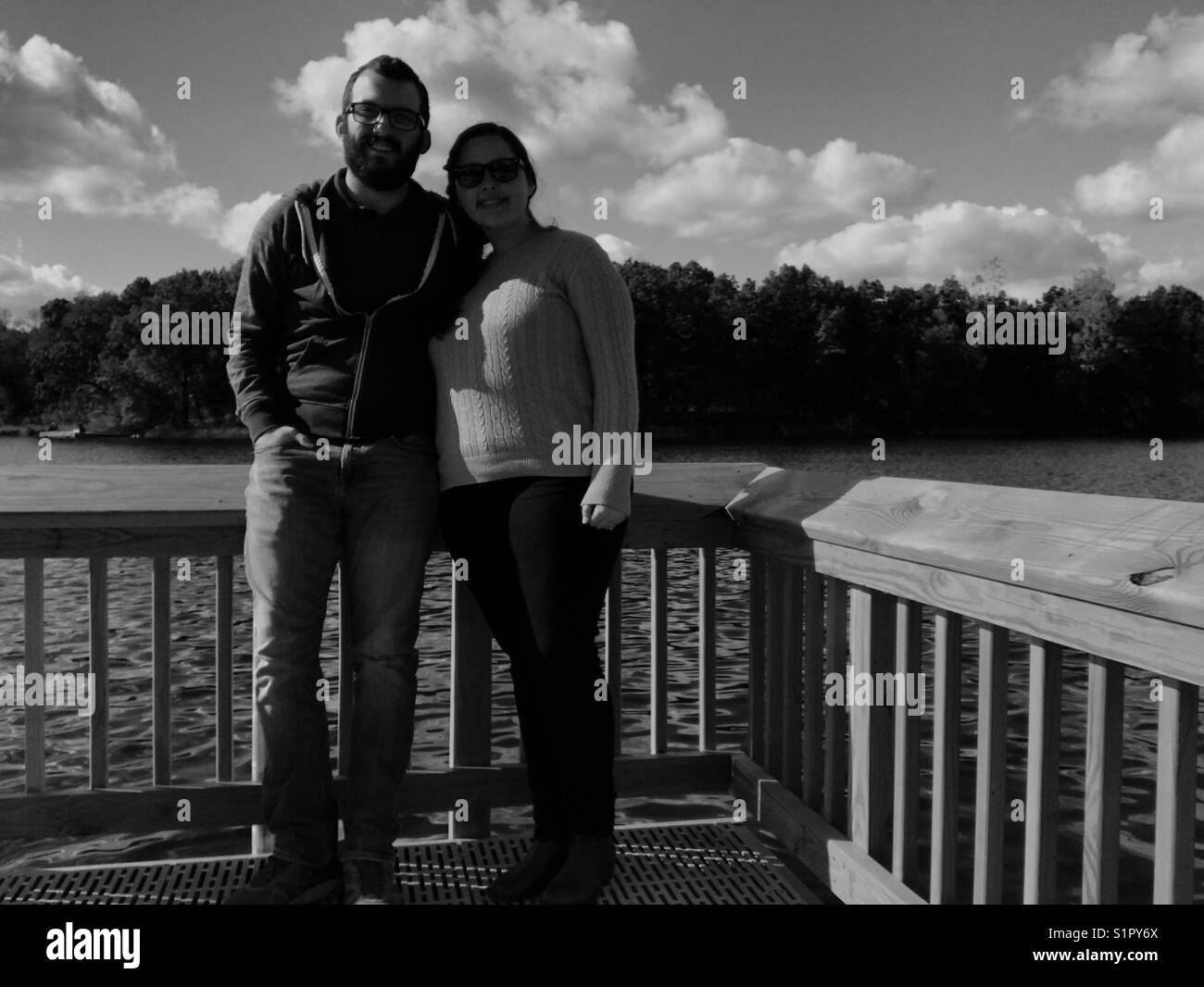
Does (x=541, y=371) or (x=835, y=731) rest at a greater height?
(x=541, y=371)

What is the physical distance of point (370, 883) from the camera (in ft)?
8.77

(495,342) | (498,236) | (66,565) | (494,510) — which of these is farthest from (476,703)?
(66,565)

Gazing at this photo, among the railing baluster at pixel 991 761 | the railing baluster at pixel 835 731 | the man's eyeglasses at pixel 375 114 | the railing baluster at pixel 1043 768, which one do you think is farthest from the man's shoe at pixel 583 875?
the man's eyeglasses at pixel 375 114

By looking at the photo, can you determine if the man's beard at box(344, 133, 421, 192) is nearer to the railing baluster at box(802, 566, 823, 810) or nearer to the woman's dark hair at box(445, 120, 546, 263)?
the woman's dark hair at box(445, 120, 546, 263)

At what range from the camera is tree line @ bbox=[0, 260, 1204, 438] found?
66688mm

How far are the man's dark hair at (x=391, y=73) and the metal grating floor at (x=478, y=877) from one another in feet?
6.52

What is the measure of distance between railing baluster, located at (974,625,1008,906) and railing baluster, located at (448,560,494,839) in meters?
1.42

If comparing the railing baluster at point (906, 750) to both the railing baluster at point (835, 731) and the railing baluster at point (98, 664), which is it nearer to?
Result: the railing baluster at point (835, 731)

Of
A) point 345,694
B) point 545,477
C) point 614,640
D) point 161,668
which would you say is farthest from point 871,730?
point 161,668

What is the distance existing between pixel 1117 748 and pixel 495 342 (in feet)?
5.28

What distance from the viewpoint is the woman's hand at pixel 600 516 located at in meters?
2.56

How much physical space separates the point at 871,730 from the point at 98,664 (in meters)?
2.09

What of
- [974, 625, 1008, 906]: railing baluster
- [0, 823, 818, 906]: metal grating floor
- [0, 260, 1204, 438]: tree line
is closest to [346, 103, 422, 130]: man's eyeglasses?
[974, 625, 1008, 906]: railing baluster

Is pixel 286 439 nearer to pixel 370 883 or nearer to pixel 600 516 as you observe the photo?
pixel 600 516
